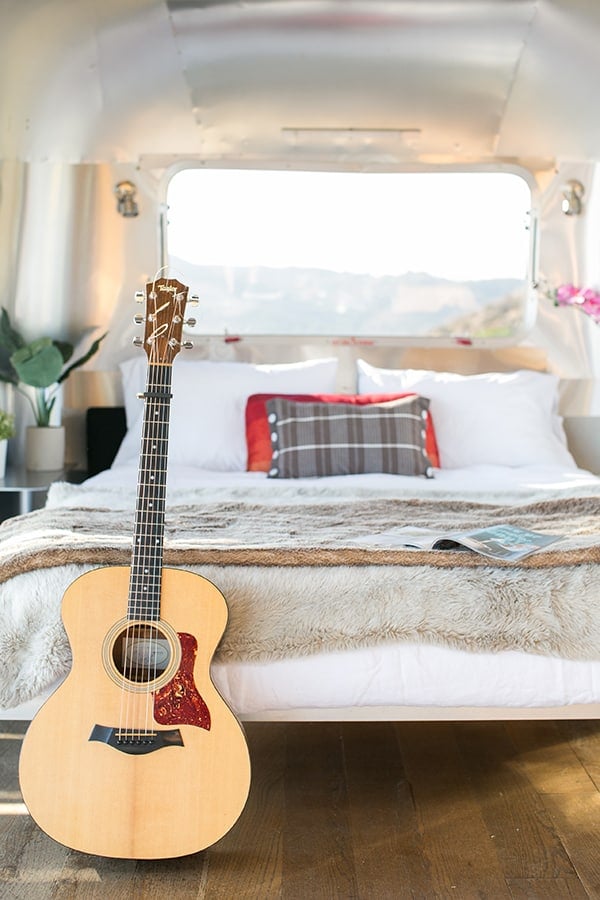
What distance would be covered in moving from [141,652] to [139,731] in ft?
0.53

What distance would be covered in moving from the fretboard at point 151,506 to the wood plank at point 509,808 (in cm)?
90

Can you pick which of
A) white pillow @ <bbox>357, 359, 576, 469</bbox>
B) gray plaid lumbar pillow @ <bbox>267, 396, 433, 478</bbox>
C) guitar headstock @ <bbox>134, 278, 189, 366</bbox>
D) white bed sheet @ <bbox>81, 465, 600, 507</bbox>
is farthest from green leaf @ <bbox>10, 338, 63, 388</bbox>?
guitar headstock @ <bbox>134, 278, 189, 366</bbox>

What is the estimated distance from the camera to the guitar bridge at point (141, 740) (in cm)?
216

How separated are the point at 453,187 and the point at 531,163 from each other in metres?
0.36

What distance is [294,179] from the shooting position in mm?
4895

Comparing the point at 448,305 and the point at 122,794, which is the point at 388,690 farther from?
the point at 448,305

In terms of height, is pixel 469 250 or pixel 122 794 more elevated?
pixel 469 250

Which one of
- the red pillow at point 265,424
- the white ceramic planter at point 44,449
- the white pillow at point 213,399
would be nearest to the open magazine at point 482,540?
the red pillow at point 265,424

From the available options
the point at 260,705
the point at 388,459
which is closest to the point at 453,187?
the point at 388,459

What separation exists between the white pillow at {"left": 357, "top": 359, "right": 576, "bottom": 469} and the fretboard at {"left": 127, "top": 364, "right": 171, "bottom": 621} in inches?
87.3

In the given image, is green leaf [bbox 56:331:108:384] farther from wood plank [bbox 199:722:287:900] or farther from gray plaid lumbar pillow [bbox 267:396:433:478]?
wood plank [bbox 199:722:287:900]

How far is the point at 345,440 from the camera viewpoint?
161 inches

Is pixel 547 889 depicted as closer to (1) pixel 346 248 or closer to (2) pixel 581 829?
(2) pixel 581 829

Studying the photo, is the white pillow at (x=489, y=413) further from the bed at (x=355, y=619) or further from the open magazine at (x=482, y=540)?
the open magazine at (x=482, y=540)
